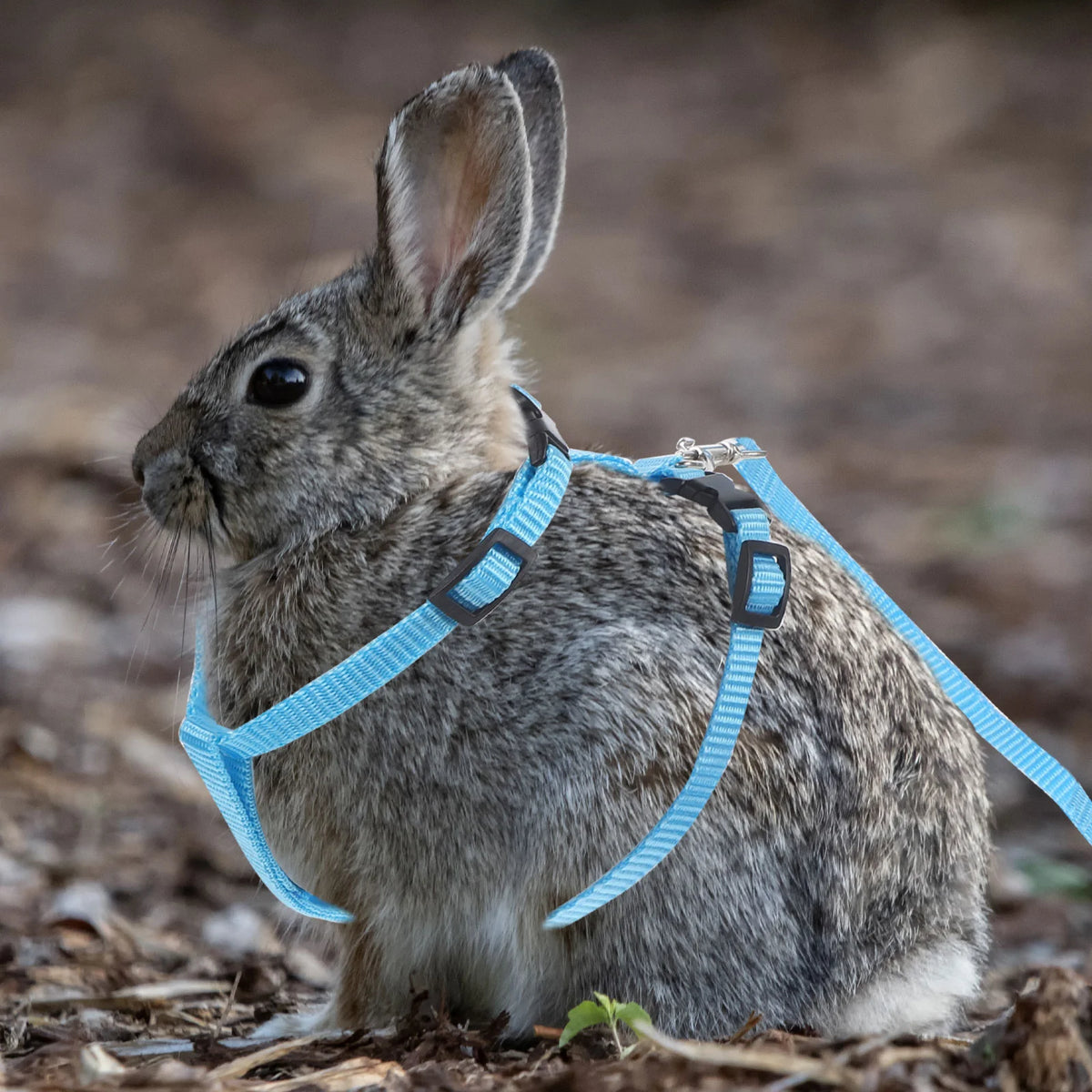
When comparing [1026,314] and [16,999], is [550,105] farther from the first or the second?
[1026,314]

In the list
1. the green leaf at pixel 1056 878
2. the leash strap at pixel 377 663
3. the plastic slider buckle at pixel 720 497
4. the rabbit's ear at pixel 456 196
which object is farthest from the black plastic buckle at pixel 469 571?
the green leaf at pixel 1056 878

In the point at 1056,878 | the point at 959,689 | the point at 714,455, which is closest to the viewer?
the point at 959,689

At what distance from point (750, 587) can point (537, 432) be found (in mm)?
747

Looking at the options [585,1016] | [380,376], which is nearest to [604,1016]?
[585,1016]

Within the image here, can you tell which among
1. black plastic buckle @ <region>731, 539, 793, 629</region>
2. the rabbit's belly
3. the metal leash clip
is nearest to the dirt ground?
the rabbit's belly

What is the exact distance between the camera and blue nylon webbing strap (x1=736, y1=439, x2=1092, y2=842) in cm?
376

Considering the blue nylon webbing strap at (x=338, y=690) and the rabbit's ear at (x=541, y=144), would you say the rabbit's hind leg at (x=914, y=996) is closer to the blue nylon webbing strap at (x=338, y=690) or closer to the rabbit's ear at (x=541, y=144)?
the blue nylon webbing strap at (x=338, y=690)

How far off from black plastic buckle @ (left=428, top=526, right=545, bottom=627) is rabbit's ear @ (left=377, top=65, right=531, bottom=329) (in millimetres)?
852

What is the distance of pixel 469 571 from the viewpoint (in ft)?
11.8

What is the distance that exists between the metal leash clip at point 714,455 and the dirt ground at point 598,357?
110cm

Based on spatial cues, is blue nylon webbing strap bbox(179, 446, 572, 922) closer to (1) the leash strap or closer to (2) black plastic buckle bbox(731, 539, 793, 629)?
(1) the leash strap

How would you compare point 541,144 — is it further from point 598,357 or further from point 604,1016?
point 598,357

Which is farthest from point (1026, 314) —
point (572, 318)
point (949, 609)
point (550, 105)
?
point (550, 105)

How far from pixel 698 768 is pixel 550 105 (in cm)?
209
